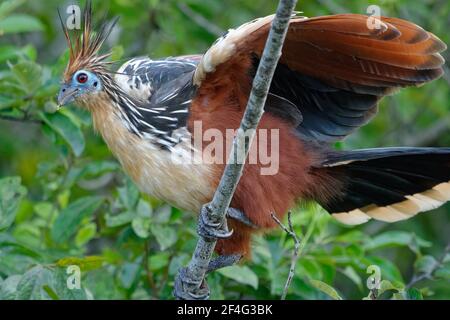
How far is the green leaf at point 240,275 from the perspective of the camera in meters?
4.43

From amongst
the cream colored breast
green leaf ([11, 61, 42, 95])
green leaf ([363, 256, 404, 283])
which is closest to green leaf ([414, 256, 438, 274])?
green leaf ([363, 256, 404, 283])

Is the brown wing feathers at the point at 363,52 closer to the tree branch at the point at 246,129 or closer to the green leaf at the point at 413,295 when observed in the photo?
the tree branch at the point at 246,129

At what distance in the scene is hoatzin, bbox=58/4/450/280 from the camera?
3922 millimetres

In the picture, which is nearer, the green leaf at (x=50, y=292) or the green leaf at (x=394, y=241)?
the green leaf at (x=50, y=292)

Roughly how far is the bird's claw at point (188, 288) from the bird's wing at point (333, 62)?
0.90 m

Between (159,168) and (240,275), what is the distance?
75 centimetres

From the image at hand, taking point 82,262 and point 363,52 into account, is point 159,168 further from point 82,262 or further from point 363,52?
point 363,52

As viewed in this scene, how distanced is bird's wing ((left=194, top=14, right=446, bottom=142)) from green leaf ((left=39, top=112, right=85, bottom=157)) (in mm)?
830

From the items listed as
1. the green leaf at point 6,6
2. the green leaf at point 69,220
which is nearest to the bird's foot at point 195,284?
the green leaf at point 69,220

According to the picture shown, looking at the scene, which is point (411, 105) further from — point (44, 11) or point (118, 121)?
point (118, 121)

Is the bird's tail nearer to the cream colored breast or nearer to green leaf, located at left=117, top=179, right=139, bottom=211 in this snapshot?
the cream colored breast

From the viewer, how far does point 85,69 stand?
167 inches

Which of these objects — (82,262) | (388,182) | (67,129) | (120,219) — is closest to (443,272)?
(388,182)

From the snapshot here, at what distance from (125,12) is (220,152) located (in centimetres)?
230
